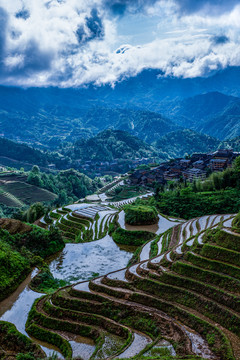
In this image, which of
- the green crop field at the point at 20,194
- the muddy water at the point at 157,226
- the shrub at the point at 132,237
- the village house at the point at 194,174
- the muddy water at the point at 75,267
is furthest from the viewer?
the green crop field at the point at 20,194

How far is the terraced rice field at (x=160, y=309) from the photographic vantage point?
13234 millimetres

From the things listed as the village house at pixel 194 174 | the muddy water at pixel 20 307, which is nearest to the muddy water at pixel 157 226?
the muddy water at pixel 20 307

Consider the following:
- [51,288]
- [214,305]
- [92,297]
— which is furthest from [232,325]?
[51,288]

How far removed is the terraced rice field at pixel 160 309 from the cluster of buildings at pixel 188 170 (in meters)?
51.4

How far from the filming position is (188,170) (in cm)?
7481

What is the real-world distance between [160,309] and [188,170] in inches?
2423

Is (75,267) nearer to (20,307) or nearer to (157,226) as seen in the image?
(20,307)

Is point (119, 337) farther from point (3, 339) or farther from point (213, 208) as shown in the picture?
point (213, 208)

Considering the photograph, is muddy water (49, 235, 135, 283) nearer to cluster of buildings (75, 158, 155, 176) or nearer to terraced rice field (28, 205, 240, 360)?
terraced rice field (28, 205, 240, 360)

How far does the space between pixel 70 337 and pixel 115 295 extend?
3315mm

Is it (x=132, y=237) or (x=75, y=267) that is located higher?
(x=132, y=237)

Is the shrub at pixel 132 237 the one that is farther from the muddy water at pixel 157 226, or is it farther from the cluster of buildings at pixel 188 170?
the cluster of buildings at pixel 188 170

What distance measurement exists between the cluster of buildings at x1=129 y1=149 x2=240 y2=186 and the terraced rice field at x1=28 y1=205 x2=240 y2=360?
169ft

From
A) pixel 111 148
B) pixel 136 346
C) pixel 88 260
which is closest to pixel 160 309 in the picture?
pixel 136 346
